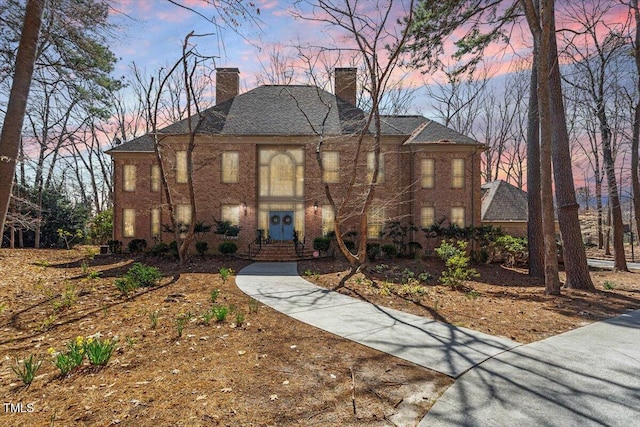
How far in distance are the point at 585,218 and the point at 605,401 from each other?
4727 cm

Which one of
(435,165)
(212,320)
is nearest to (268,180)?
(435,165)

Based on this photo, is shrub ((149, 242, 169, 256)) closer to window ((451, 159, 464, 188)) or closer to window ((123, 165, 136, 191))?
window ((123, 165, 136, 191))

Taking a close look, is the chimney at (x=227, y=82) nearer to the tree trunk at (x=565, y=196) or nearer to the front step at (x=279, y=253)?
→ the front step at (x=279, y=253)

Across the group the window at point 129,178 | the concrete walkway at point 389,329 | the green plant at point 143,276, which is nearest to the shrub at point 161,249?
the window at point 129,178

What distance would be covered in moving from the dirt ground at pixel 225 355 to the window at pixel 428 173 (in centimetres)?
927

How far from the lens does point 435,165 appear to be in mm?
18391

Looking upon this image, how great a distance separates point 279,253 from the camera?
58.4ft

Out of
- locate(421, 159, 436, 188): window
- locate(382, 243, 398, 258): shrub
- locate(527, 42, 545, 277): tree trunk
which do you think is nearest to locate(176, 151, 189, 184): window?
locate(382, 243, 398, 258): shrub

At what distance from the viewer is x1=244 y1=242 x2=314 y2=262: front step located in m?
17.4

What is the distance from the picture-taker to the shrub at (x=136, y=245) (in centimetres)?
1852

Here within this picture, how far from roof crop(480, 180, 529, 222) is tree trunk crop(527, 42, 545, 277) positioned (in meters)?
7.43

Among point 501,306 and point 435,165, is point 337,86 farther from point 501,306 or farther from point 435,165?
point 501,306

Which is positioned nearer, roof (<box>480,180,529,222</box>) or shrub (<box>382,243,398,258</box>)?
shrub (<box>382,243,398,258</box>)

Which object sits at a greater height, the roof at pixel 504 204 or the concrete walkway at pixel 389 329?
the roof at pixel 504 204
